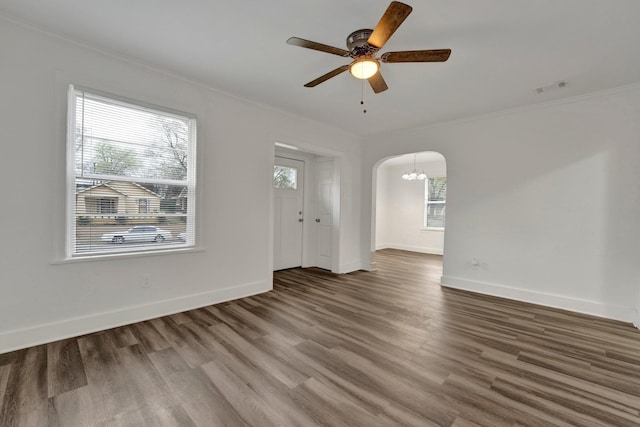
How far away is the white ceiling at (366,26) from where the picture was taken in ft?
6.54

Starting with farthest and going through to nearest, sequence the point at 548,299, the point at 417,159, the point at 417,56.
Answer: the point at 417,159
the point at 548,299
the point at 417,56

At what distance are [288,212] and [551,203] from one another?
13.6ft

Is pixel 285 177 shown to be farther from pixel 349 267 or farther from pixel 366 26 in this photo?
pixel 366 26

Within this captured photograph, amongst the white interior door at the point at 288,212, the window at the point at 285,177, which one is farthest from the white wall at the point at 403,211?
the window at the point at 285,177

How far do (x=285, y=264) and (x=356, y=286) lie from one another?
5.46ft

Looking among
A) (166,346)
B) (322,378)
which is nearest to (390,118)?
(322,378)

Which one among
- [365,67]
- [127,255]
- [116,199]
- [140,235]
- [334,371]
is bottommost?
[334,371]

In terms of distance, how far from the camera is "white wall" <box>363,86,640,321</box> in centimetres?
317

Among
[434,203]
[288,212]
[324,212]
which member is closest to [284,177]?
[288,212]

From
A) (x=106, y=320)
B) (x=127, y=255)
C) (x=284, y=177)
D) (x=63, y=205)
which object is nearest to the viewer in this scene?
(x=63, y=205)

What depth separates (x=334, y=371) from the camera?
2066mm

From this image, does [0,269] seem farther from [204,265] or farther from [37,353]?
[204,265]

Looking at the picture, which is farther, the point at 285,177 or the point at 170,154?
the point at 285,177

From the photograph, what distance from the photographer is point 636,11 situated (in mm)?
1941
